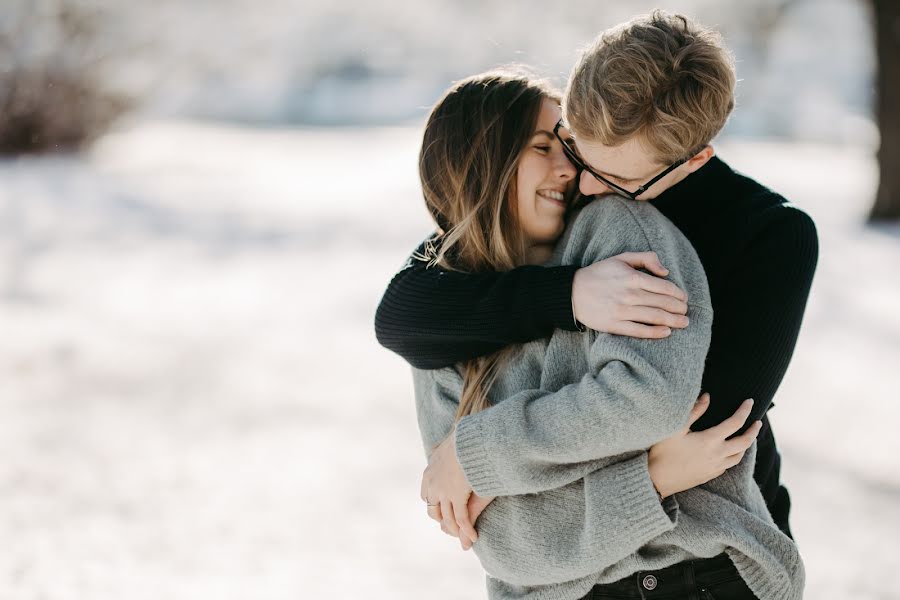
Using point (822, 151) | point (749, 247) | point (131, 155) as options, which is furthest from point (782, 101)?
point (749, 247)

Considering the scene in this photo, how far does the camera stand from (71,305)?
284 inches

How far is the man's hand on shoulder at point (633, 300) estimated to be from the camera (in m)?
1.58

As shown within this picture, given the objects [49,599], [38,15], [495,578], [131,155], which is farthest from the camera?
[131,155]

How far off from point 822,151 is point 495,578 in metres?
18.3

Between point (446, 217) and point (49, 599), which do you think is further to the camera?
point (49, 599)

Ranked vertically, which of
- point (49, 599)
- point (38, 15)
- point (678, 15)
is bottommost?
point (49, 599)

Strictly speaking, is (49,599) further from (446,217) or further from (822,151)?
(822,151)

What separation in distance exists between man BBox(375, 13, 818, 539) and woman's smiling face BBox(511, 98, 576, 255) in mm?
72

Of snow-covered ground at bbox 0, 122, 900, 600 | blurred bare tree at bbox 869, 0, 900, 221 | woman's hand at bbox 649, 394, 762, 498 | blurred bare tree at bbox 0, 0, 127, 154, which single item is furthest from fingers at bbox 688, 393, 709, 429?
blurred bare tree at bbox 0, 0, 127, 154

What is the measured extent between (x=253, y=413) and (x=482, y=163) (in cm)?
359

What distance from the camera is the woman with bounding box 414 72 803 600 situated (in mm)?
1582

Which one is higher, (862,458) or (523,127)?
(523,127)

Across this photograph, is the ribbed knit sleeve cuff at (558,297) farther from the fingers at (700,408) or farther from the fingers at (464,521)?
the fingers at (464,521)

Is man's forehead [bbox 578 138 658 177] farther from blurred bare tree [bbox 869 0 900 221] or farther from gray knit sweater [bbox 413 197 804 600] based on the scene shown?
blurred bare tree [bbox 869 0 900 221]
